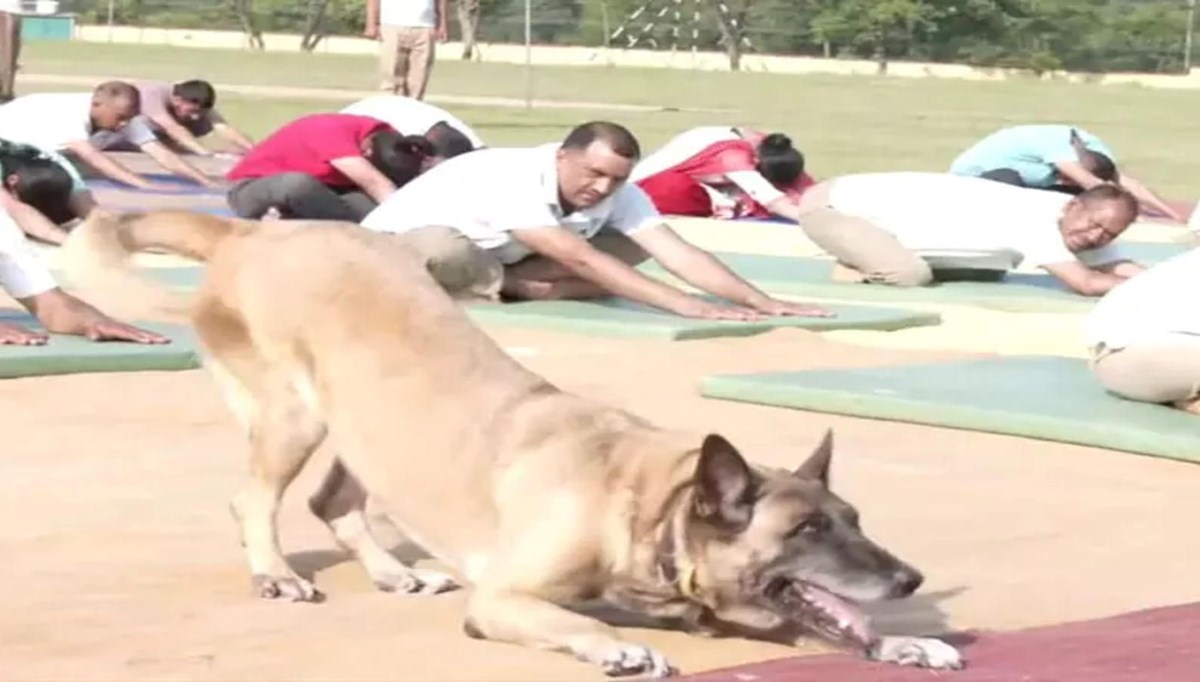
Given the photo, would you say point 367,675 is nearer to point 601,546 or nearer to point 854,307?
point 601,546

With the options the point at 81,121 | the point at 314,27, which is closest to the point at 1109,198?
the point at 81,121

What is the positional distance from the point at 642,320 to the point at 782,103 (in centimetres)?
2541

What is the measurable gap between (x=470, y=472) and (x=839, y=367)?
4.92 m

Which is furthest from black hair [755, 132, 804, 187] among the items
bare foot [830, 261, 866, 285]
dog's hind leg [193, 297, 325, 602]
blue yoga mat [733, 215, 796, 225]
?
dog's hind leg [193, 297, 325, 602]

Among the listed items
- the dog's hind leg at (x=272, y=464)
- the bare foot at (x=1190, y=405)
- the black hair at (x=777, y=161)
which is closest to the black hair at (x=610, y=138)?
the bare foot at (x=1190, y=405)

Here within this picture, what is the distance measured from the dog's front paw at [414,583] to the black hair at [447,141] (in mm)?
8563

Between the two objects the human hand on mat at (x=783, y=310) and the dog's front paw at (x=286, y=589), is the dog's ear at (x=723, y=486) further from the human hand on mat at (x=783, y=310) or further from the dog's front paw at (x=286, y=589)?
the human hand on mat at (x=783, y=310)

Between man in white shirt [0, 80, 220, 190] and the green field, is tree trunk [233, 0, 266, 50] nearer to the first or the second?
the green field

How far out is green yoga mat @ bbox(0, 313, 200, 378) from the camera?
895cm

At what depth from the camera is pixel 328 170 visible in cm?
1361

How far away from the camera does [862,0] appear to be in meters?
59.4

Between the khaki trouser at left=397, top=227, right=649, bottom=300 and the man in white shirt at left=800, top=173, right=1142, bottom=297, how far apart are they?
1553mm

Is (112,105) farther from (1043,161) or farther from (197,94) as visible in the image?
(1043,161)

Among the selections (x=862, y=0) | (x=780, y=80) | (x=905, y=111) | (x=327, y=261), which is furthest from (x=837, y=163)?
(x=862, y=0)
